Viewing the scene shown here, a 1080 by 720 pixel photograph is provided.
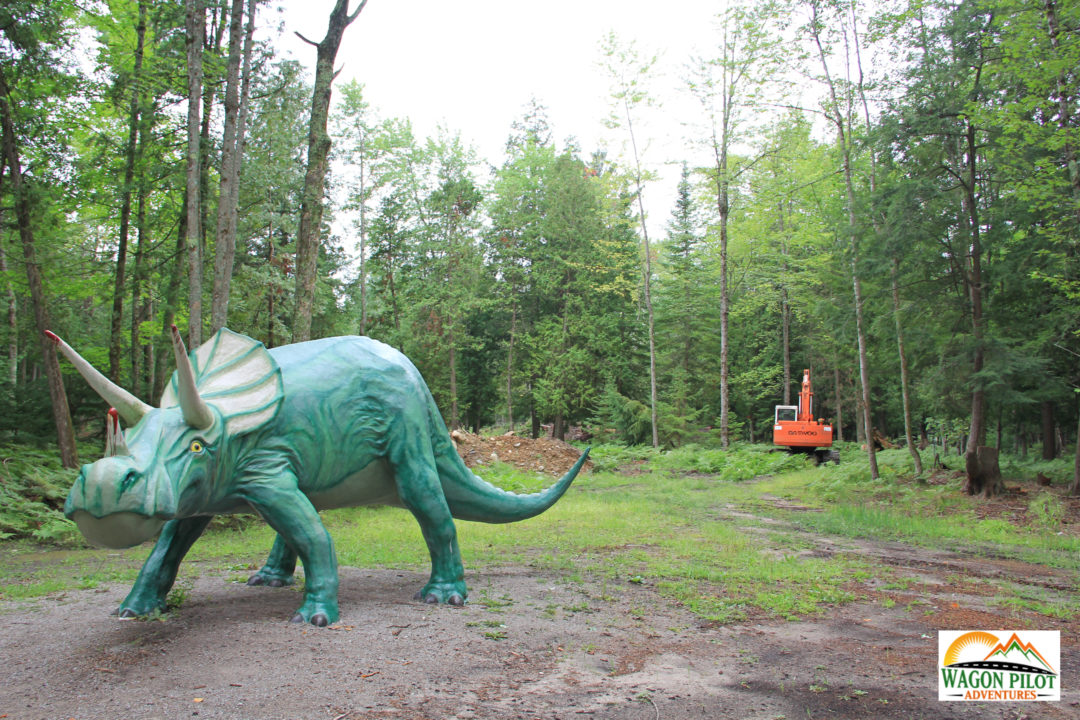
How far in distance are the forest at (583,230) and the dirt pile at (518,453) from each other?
5301 millimetres

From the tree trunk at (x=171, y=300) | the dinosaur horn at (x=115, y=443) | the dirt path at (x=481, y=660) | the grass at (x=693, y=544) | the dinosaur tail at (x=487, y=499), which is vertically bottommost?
the grass at (x=693, y=544)

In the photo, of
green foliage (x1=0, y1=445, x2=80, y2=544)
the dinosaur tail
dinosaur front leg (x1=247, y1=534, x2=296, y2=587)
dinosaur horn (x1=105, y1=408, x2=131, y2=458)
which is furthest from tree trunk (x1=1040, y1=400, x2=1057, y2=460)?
green foliage (x1=0, y1=445, x2=80, y2=544)

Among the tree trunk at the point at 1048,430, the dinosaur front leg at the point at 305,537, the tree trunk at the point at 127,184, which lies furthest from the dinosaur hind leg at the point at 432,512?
the tree trunk at the point at 1048,430

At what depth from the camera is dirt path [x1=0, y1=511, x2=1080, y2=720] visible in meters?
3.15

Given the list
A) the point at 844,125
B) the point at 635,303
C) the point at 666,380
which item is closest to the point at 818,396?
the point at 666,380

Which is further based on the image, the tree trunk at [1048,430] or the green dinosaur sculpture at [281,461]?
the tree trunk at [1048,430]

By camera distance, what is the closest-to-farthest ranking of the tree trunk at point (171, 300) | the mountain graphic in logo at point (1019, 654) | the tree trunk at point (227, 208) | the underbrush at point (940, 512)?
the mountain graphic in logo at point (1019, 654)
the underbrush at point (940, 512)
the tree trunk at point (227, 208)
the tree trunk at point (171, 300)

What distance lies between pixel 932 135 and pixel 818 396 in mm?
19752

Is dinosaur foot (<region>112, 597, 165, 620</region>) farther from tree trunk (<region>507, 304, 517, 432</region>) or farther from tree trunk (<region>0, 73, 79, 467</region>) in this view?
tree trunk (<region>507, 304, 517, 432</region>)

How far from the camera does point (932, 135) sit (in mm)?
12836

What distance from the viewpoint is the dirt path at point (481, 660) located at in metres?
3.15

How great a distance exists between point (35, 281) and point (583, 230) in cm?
2164

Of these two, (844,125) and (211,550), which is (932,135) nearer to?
(844,125)

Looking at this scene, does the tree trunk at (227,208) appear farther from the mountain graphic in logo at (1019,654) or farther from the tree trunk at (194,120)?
the mountain graphic in logo at (1019,654)
